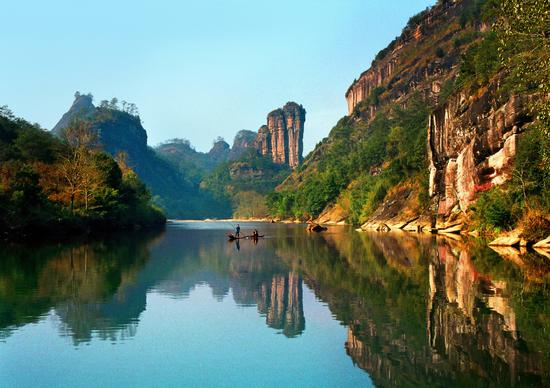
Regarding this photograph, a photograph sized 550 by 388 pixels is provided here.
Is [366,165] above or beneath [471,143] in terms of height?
above

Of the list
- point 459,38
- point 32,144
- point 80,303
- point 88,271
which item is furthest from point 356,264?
point 459,38

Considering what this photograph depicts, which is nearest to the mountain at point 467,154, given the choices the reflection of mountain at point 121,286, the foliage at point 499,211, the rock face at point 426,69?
the foliage at point 499,211

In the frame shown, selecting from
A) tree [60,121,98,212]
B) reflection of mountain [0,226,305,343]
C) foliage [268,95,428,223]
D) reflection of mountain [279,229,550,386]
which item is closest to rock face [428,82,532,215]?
foliage [268,95,428,223]

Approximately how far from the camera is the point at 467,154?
61.7 metres

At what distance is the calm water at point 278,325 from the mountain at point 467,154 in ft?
25.2

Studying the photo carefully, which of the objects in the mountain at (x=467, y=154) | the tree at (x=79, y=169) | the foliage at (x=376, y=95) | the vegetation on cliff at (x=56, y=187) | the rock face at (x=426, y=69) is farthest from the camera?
the foliage at (x=376, y=95)

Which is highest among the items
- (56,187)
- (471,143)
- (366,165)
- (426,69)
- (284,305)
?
(426,69)

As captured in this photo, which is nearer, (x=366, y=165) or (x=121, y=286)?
(x=121, y=286)

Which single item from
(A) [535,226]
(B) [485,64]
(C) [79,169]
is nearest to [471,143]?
(B) [485,64]

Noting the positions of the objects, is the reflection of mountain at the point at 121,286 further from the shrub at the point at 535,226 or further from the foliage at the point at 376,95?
the foliage at the point at 376,95

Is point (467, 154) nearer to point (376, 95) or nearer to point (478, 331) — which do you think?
point (478, 331)

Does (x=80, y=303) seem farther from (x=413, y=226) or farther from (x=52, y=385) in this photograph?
(x=413, y=226)

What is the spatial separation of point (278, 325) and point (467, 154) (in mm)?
50172

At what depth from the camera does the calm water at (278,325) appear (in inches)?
468
